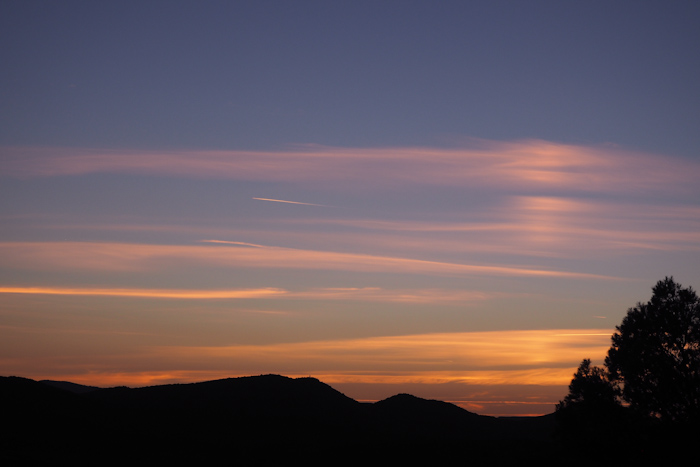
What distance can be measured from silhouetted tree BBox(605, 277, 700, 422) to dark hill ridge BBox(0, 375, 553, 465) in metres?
19.4

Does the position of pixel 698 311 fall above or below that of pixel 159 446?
above

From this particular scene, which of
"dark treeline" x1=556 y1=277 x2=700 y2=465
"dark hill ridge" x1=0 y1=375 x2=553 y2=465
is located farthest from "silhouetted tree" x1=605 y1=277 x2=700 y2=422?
"dark hill ridge" x1=0 y1=375 x2=553 y2=465

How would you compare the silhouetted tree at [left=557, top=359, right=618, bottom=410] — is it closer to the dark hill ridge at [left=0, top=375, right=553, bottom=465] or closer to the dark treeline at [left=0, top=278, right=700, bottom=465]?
the dark treeline at [left=0, top=278, right=700, bottom=465]

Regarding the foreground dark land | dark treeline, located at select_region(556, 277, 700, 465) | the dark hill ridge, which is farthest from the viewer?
the dark hill ridge

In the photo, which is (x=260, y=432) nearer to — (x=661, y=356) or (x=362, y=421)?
(x=362, y=421)

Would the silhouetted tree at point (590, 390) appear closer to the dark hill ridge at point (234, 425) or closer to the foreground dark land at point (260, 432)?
the foreground dark land at point (260, 432)

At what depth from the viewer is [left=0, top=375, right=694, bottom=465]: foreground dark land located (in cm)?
4497

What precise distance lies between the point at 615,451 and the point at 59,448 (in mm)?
46068

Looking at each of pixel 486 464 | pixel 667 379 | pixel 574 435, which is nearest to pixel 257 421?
pixel 486 464

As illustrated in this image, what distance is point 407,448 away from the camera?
189 feet

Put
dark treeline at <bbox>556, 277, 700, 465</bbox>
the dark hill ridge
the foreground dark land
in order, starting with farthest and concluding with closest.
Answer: the dark hill ridge < the foreground dark land < dark treeline at <bbox>556, 277, 700, 465</bbox>

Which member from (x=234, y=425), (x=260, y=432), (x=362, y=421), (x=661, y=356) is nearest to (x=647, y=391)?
(x=661, y=356)

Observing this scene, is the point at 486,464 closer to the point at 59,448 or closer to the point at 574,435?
the point at 574,435

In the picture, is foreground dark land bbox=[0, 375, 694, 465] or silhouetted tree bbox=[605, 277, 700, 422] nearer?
silhouetted tree bbox=[605, 277, 700, 422]
